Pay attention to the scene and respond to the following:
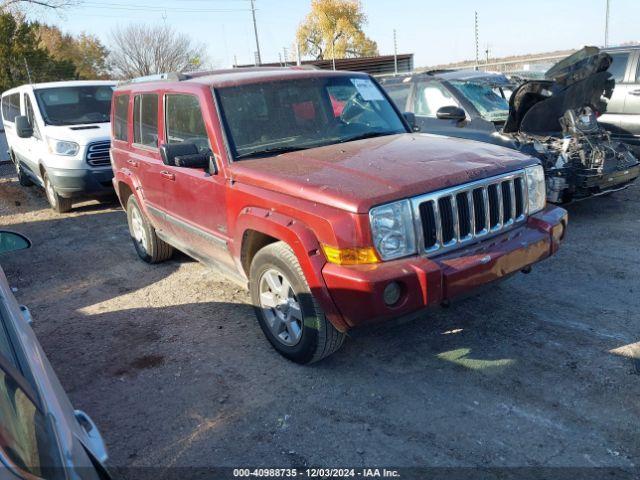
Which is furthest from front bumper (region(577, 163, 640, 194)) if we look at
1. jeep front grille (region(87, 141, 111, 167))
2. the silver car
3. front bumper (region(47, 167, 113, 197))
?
jeep front grille (region(87, 141, 111, 167))

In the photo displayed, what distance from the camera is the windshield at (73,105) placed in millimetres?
9633

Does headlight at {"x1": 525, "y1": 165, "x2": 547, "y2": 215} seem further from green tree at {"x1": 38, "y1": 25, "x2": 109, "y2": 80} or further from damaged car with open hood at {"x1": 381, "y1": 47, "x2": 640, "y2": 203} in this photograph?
green tree at {"x1": 38, "y1": 25, "x2": 109, "y2": 80}

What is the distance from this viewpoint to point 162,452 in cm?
310

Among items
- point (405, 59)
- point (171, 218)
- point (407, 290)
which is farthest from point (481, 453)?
point (405, 59)

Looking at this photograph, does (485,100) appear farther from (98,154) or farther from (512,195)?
(98,154)

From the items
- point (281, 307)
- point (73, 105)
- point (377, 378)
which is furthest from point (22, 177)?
point (377, 378)

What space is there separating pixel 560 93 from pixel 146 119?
4864 mm

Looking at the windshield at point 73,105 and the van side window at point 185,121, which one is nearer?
the van side window at point 185,121

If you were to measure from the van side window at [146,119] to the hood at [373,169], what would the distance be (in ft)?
5.19

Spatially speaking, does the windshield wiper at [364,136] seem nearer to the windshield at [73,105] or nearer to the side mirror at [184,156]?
the side mirror at [184,156]

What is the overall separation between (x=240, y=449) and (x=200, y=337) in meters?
1.54

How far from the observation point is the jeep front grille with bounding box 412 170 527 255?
10.8 feet

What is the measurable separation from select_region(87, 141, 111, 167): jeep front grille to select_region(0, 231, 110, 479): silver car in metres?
7.47

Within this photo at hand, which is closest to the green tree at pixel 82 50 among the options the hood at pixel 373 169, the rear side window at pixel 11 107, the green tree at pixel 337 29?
the green tree at pixel 337 29
